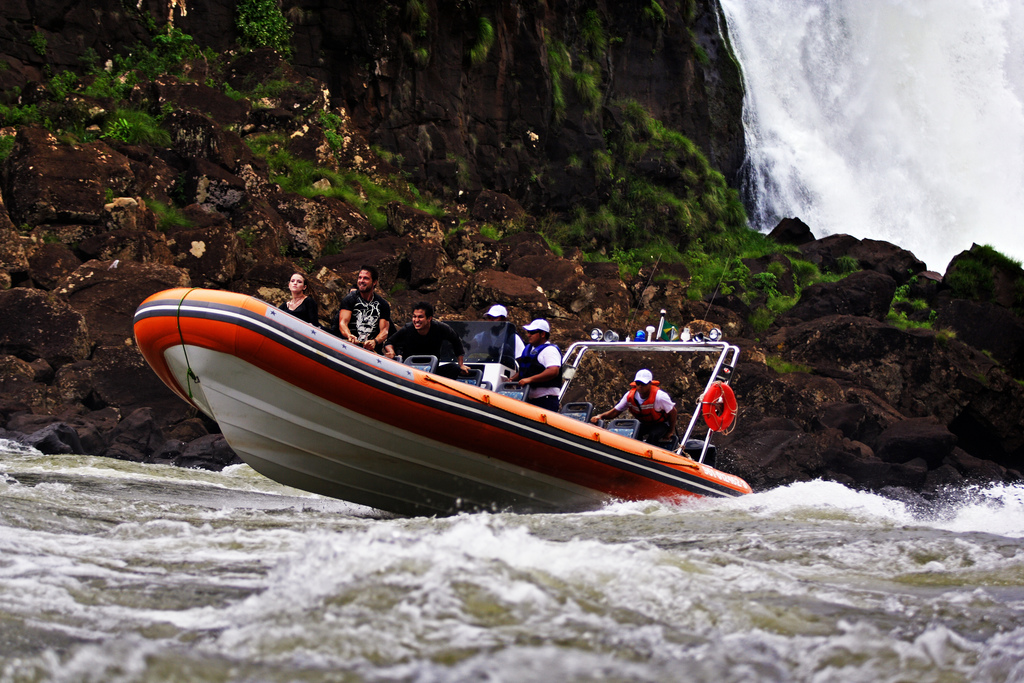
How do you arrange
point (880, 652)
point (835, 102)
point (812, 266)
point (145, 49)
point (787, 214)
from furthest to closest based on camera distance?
point (835, 102) → point (787, 214) → point (812, 266) → point (145, 49) → point (880, 652)

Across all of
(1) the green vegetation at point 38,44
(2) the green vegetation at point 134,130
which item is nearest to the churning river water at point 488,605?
(2) the green vegetation at point 134,130

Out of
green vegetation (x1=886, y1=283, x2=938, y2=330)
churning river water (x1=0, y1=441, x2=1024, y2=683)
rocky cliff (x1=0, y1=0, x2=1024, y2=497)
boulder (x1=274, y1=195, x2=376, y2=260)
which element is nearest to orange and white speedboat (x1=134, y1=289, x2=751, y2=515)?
churning river water (x1=0, y1=441, x2=1024, y2=683)

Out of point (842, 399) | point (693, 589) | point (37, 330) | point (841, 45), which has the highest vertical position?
point (841, 45)

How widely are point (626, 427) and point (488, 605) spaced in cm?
483

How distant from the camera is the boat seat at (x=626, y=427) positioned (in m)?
7.25

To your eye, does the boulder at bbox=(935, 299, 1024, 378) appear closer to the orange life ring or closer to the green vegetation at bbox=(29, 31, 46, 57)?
the orange life ring

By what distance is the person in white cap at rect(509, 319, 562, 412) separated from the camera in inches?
259

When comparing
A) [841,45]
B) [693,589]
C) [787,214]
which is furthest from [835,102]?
[693,589]

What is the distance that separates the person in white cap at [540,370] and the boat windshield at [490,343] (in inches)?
5.1

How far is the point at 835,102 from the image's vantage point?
31.6 metres

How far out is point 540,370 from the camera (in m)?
6.79

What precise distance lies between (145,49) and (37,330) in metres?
8.43

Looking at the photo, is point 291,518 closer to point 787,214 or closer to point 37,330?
point 37,330

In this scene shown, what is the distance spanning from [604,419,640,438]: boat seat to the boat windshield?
1.20 meters
